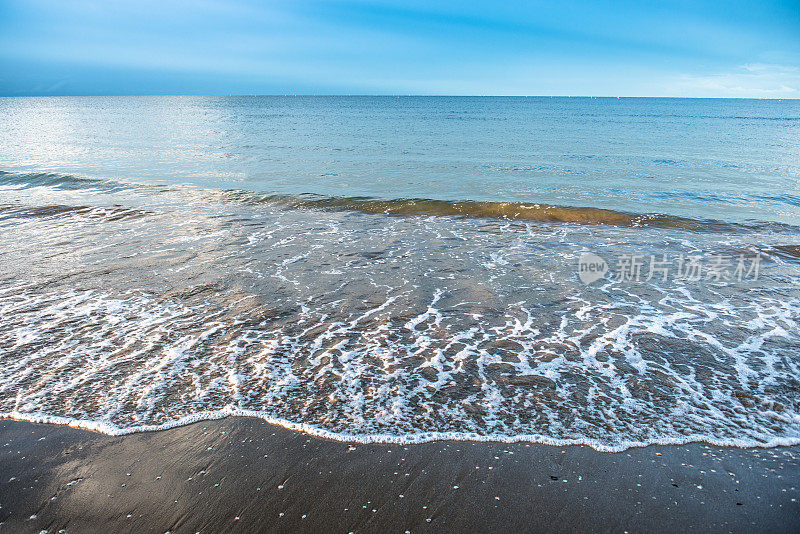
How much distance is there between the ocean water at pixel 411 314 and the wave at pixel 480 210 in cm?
11

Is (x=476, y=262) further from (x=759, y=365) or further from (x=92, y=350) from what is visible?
(x=92, y=350)

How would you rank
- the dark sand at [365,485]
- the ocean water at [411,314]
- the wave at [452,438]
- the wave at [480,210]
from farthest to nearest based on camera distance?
1. the wave at [480,210]
2. the ocean water at [411,314]
3. the wave at [452,438]
4. the dark sand at [365,485]

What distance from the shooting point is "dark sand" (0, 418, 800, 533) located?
3.13 meters

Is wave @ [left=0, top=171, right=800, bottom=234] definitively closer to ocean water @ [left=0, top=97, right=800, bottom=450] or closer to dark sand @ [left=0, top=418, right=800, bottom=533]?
ocean water @ [left=0, top=97, right=800, bottom=450]

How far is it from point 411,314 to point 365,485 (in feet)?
11.0

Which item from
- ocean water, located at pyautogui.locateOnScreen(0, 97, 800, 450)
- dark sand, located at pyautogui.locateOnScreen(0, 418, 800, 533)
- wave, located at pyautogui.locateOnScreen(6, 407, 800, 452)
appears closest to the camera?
dark sand, located at pyautogui.locateOnScreen(0, 418, 800, 533)

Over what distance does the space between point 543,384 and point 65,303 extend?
6906 mm

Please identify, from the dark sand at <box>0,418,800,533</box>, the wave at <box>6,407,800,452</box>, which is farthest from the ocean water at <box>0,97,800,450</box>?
the dark sand at <box>0,418,800,533</box>

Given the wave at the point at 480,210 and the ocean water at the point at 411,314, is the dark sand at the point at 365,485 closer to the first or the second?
the ocean water at the point at 411,314

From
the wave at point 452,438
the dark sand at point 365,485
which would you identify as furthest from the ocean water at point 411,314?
the dark sand at point 365,485

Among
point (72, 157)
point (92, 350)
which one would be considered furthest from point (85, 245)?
point (72, 157)

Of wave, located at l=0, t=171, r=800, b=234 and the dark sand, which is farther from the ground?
wave, located at l=0, t=171, r=800, b=234

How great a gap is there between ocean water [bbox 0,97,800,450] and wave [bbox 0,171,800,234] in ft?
0.37

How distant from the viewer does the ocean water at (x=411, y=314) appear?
440 centimetres
